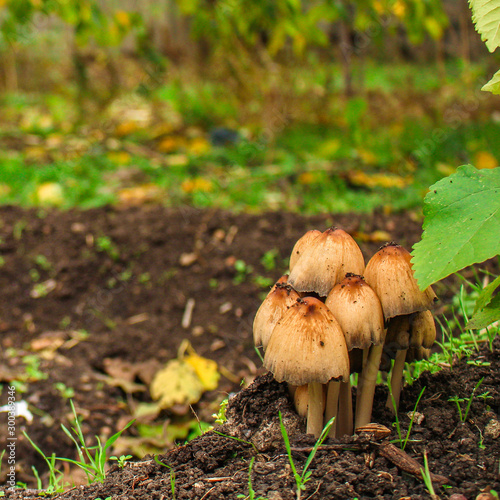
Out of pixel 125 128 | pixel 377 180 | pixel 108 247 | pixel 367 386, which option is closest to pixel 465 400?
pixel 367 386

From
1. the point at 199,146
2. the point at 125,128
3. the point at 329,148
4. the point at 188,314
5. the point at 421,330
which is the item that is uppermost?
the point at 125,128

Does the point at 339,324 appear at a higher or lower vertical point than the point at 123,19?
lower

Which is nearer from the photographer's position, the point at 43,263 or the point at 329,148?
the point at 43,263

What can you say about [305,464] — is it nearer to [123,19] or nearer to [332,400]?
[332,400]

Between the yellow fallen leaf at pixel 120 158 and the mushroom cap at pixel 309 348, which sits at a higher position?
the yellow fallen leaf at pixel 120 158

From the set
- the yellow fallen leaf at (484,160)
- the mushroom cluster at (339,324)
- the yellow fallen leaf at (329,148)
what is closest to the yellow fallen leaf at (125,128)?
the yellow fallen leaf at (329,148)

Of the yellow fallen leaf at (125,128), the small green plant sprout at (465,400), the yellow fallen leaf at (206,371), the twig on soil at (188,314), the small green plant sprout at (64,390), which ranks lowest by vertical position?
the yellow fallen leaf at (206,371)

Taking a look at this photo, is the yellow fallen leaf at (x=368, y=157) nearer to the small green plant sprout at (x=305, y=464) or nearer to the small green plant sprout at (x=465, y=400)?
the small green plant sprout at (x=465, y=400)

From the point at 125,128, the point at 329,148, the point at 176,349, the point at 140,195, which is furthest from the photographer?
the point at 125,128
